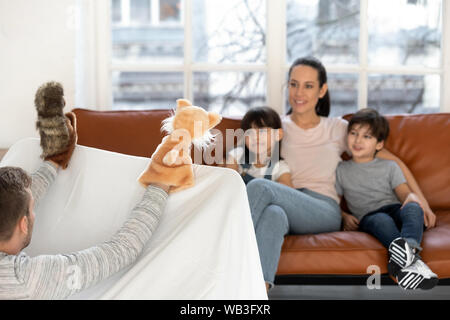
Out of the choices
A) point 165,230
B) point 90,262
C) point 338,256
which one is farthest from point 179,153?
point 338,256

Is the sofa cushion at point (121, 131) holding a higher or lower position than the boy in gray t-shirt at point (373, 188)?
higher

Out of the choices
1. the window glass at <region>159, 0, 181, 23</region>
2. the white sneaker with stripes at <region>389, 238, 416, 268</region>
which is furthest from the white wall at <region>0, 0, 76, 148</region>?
the white sneaker with stripes at <region>389, 238, 416, 268</region>

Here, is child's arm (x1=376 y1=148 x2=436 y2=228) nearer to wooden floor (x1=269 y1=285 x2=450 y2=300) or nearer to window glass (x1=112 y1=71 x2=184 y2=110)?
wooden floor (x1=269 y1=285 x2=450 y2=300)

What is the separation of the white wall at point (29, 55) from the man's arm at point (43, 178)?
42.8 inches

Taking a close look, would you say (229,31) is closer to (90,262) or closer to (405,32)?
(405,32)

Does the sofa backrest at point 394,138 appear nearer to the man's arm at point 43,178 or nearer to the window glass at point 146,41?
the window glass at point 146,41

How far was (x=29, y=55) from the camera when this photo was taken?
2.16m

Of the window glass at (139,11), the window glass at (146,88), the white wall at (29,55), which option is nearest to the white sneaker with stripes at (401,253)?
the window glass at (146,88)

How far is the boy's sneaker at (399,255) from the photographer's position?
1.50 m

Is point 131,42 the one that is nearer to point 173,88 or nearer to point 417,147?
point 173,88

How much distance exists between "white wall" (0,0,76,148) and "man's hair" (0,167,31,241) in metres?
1.39

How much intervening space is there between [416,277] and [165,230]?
0.88m
